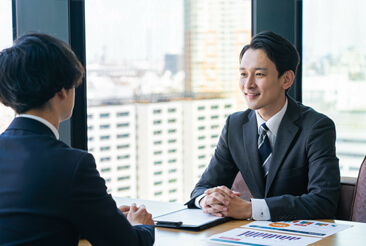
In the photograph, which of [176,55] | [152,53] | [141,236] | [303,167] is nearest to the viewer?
[141,236]

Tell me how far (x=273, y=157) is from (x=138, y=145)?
398 centimetres

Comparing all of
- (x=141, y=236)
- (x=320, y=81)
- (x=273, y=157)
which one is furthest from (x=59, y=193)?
(x=320, y=81)

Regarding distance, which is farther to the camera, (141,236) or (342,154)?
(342,154)

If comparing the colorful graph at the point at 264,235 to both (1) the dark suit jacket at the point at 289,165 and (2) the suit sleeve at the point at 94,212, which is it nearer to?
(1) the dark suit jacket at the point at 289,165

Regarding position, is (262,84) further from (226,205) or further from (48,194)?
(48,194)

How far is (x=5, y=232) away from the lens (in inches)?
48.5

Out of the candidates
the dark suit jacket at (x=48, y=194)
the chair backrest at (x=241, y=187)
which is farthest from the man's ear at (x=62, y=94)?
the chair backrest at (x=241, y=187)

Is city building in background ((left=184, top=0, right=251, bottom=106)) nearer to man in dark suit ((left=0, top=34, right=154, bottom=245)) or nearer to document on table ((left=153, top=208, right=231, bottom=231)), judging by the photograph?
document on table ((left=153, top=208, right=231, bottom=231))

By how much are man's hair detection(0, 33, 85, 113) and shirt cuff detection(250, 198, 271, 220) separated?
1039mm

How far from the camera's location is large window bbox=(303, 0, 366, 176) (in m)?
3.64

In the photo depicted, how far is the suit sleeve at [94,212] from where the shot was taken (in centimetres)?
125

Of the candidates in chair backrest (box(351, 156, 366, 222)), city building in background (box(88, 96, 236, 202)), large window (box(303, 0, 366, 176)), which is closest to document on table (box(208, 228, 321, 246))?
chair backrest (box(351, 156, 366, 222))

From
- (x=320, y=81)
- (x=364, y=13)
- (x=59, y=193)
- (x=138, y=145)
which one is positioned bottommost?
(x=138, y=145)

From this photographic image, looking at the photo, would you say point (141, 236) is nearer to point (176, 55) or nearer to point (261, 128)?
point (261, 128)
